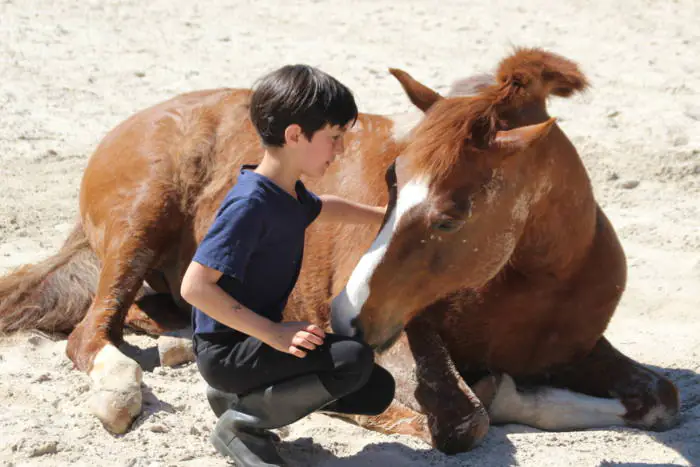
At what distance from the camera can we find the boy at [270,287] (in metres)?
2.89

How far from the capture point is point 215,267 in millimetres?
2850

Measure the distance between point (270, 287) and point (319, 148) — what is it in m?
0.47

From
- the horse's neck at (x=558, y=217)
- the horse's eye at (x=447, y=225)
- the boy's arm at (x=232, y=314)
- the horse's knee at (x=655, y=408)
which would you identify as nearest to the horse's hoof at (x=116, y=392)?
the boy's arm at (x=232, y=314)

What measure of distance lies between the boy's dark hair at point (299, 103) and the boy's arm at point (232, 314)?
483mm

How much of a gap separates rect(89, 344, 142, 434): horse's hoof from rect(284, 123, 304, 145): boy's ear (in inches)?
49.7

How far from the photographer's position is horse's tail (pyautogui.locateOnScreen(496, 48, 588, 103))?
3.28 m

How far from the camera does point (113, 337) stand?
4.36m

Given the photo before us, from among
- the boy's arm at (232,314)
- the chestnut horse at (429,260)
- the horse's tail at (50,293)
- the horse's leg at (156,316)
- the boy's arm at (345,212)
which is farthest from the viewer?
the horse's leg at (156,316)

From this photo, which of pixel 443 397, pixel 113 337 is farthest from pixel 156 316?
pixel 443 397

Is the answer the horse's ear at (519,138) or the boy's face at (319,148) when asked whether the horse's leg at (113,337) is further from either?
the horse's ear at (519,138)

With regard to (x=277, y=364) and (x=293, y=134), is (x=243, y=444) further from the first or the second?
(x=293, y=134)

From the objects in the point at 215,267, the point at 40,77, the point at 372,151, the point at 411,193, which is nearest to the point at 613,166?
the point at 372,151

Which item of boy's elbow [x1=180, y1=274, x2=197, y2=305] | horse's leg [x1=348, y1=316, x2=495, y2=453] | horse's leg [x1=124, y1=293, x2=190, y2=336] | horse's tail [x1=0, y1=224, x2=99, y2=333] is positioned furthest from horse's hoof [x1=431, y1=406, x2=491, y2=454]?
horse's tail [x1=0, y1=224, x2=99, y2=333]

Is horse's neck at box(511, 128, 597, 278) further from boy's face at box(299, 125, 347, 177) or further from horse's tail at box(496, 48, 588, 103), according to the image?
boy's face at box(299, 125, 347, 177)
